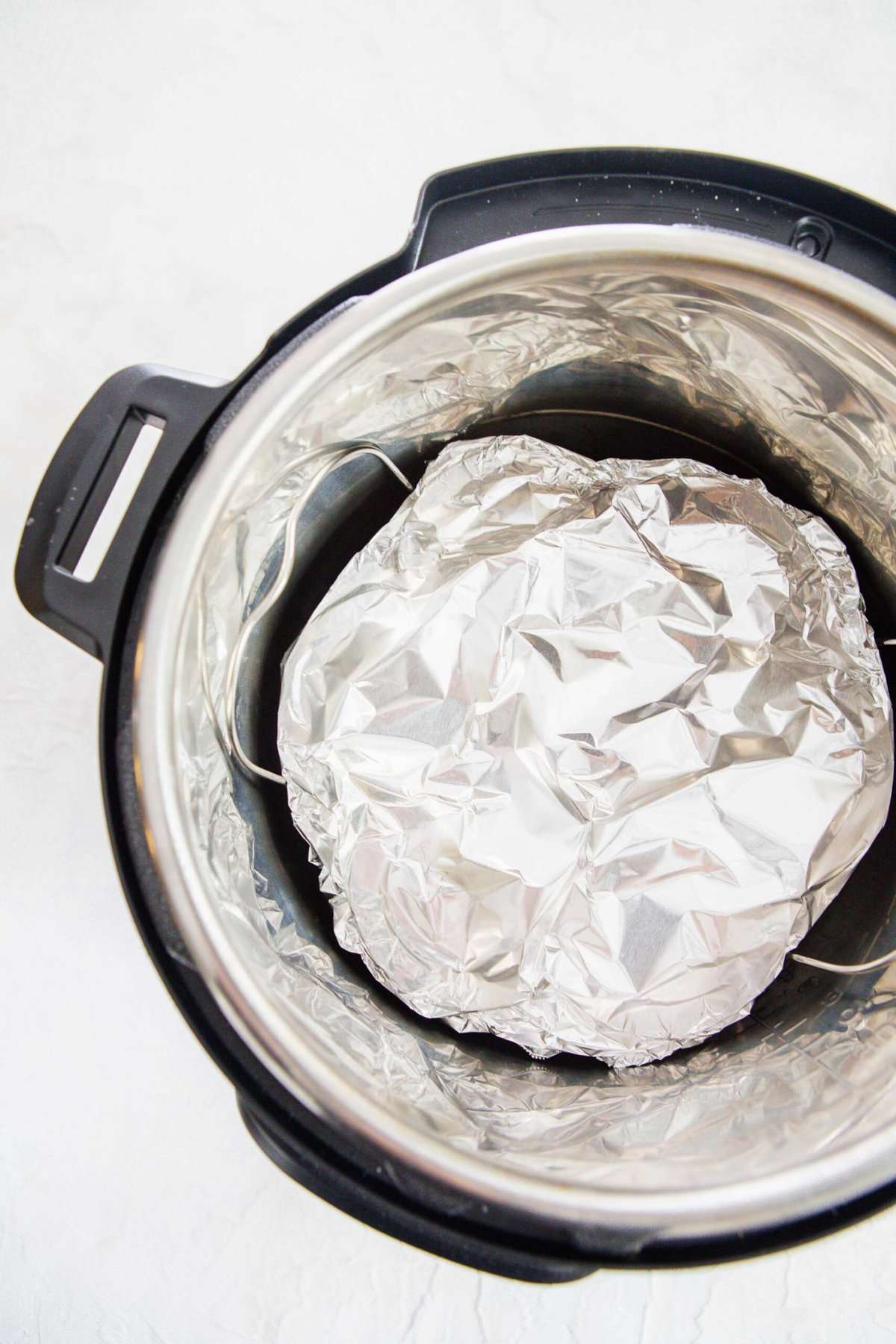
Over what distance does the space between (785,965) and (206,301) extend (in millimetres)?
674

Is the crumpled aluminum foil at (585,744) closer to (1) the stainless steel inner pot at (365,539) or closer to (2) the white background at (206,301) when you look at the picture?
(1) the stainless steel inner pot at (365,539)

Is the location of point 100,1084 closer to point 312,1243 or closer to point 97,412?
point 312,1243

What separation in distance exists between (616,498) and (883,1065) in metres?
0.38

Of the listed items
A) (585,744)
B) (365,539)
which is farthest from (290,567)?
(585,744)

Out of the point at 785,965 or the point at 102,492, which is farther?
the point at 785,965

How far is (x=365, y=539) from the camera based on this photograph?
62cm

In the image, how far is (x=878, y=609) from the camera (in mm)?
602

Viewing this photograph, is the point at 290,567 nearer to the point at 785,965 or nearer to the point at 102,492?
the point at 102,492

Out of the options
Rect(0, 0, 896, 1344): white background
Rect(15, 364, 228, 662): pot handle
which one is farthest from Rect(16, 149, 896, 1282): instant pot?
Rect(0, 0, 896, 1344): white background

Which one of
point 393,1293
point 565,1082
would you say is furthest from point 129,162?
point 393,1293

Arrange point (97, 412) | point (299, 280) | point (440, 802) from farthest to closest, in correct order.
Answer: point (299, 280)
point (440, 802)
point (97, 412)

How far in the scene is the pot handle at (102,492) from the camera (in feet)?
1.45

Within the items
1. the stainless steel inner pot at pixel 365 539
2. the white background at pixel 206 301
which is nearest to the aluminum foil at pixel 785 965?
the stainless steel inner pot at pixel 365 539

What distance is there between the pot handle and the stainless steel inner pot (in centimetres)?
3
